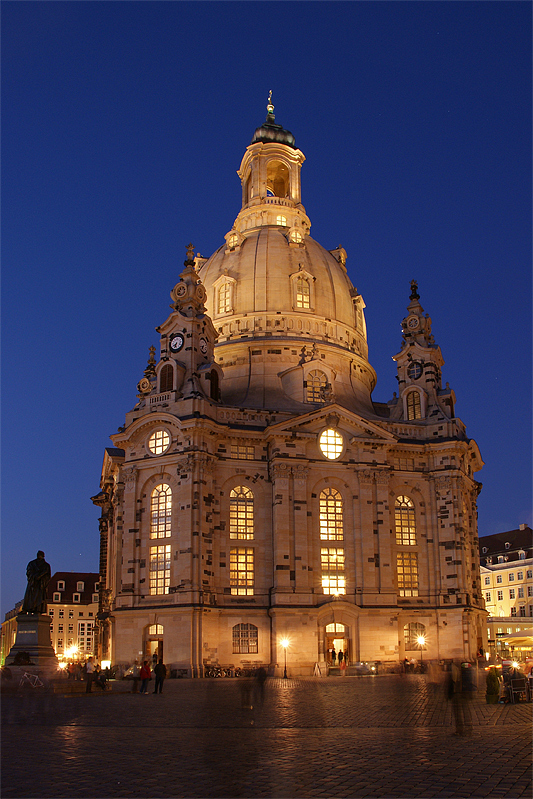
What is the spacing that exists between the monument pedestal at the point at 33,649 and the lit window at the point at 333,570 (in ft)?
87.9

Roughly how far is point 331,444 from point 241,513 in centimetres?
896

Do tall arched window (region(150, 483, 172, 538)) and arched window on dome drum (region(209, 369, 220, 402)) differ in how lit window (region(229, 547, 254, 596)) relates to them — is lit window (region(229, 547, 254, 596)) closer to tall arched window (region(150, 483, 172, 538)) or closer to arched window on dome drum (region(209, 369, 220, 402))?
tall arched window (region(150, 483, 172, 538))

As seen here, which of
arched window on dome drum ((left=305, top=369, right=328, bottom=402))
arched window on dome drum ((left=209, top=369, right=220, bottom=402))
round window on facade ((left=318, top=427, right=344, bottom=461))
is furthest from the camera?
arched window on dome drum ((left=305, top=369, right=328, bottom=402))

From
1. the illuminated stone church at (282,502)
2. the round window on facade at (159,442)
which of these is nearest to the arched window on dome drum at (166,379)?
the illuminated stone church at (282,502)

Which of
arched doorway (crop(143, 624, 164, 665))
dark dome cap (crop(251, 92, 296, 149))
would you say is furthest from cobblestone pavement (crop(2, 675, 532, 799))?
dark dome cap (crop(251, 92, 296, 149))

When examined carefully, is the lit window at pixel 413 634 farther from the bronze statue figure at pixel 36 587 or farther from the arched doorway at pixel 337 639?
the bronze statue figure at pixel 36 587

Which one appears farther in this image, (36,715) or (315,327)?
(315,327)

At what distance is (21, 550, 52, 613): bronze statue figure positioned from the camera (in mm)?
38312

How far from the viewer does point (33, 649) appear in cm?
3728

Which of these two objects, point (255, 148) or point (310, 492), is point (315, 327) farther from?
point (255, 148)

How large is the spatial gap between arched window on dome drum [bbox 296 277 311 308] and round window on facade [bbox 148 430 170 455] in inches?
773

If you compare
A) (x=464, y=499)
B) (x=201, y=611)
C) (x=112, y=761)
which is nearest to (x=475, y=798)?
(x=112, y=761)

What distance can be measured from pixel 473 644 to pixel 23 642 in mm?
38743

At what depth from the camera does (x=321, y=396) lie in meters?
67.2
